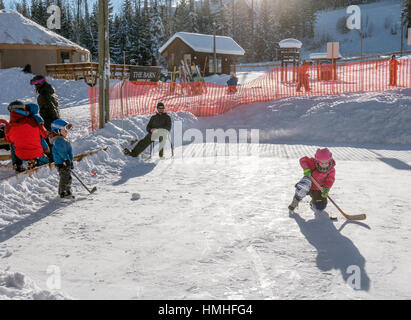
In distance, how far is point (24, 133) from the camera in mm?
6305

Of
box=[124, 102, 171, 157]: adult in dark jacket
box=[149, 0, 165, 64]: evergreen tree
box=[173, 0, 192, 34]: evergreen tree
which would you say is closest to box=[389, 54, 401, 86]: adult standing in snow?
box=[124, 102, 171, 157]: adult in dark jacket

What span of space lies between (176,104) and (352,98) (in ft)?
23.2

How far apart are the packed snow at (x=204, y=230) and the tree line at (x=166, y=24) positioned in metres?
29.2

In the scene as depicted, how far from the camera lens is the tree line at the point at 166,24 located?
48.1 meters

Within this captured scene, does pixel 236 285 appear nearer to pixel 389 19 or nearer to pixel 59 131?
pixel 59 131

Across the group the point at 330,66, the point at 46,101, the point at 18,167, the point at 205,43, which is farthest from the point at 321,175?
the point at 205,43

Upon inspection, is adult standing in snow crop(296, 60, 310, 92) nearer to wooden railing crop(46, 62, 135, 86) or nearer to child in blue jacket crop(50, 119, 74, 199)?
wooden railing crop(46, 62, 135, 86)

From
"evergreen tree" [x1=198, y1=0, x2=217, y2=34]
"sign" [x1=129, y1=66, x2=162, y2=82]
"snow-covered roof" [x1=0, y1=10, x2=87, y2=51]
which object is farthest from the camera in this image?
"evergreen tree" [x1=198, y1=0, x2=217, y2=34]

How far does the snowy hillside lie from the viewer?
74562mm

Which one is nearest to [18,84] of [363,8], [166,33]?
[166,33]

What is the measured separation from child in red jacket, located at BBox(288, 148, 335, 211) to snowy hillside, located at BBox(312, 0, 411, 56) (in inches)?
2799

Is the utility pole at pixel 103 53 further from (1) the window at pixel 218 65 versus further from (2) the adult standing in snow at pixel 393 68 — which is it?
(1) the window at pixel 218 65

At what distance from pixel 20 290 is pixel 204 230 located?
210 cm

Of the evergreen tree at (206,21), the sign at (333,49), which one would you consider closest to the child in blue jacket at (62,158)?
the sign at (333,49)
